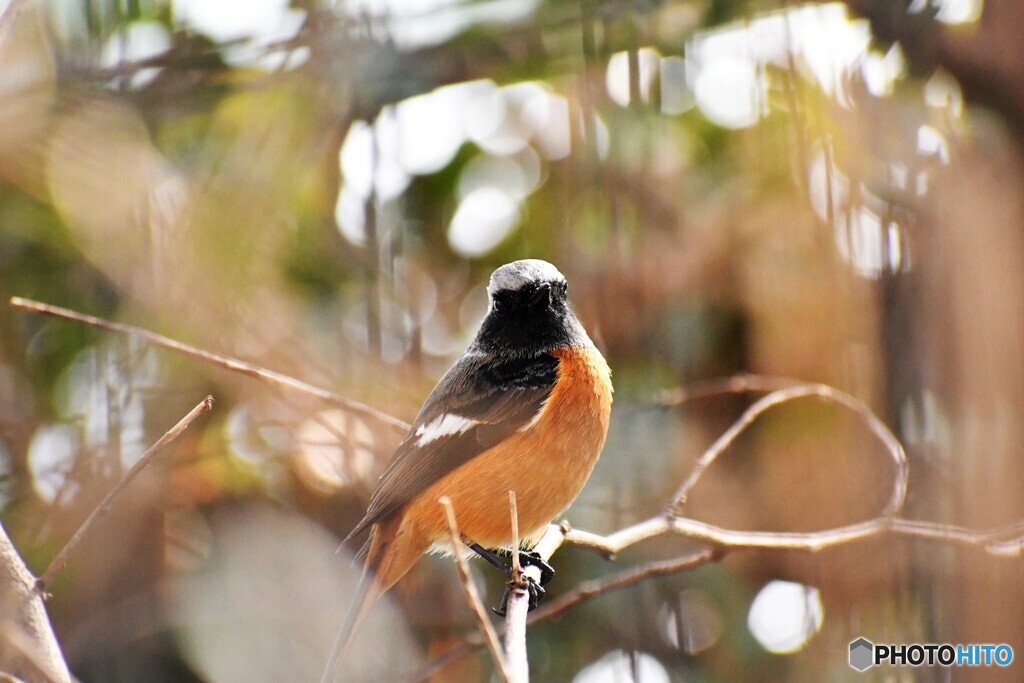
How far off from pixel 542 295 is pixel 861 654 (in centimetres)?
159

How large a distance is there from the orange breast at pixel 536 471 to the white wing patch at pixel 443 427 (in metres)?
0.10

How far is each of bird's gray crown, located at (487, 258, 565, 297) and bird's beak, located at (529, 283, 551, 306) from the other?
0.05 feet

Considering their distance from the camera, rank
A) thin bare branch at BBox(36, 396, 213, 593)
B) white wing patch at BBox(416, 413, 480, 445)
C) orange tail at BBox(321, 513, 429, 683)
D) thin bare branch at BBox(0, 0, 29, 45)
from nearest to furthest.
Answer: thin bare branch at BBox(36, 396, 213, 593) → thin bare branch at BBox(0, 0, 29, 45) → orange tail at BBox(321, 513, 429, 683) → white wing patch at BBox(416, 413, 480, 445)

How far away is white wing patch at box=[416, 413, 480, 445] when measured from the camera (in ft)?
8.27

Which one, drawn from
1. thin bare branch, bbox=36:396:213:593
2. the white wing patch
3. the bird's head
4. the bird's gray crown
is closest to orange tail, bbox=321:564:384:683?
the white wing patch

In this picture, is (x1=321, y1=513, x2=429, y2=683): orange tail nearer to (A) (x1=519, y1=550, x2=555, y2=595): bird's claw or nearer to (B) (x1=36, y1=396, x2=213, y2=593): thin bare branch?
(A) (x1=519, y1=550, x2=555, y2=595): bird's claw

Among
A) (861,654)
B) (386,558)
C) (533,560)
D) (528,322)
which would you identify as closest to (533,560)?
(533,560)

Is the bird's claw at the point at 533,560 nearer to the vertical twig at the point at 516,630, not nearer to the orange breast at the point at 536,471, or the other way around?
the orange breast at the point at 536,471

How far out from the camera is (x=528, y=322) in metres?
2.49

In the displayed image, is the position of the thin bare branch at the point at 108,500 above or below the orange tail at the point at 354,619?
above

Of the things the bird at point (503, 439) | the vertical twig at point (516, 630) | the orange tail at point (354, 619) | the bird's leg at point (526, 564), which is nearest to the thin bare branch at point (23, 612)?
the vertical twig at point (516, 630)

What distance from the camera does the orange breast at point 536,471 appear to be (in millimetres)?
2348

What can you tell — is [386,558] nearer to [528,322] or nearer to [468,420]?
[468,420]

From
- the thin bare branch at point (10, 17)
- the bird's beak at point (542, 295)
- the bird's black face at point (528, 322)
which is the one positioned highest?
the thin bare branch at point (10, 17)
